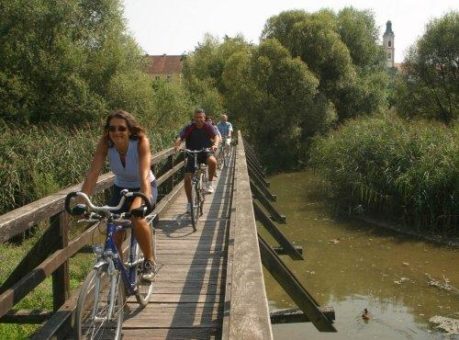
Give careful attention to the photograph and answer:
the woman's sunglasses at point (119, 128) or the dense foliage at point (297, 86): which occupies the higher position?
the dense foliage at point (297, 86)

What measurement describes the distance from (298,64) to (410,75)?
9.47 m

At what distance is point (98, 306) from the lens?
3453 millimetres

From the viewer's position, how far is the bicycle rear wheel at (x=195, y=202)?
763 centimetres

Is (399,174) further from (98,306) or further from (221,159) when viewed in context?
(98,306)

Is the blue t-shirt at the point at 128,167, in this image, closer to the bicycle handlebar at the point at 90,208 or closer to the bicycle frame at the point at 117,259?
the bicycle frame at the point at 117,259

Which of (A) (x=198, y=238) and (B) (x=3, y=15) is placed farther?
(B) (x=3, y=15)

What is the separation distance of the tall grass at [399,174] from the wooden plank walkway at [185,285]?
7.10 m

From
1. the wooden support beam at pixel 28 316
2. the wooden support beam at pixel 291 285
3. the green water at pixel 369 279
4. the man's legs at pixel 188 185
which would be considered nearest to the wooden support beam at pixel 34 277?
the wooden support beam at pixel 28 316

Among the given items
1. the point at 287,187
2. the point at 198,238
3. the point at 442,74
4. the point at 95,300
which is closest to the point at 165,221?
the point at 198,238

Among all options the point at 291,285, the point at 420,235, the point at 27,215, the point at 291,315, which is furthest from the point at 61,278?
the point at 420,235

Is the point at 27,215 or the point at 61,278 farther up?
the point at 27,215

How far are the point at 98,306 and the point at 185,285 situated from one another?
5.98 feet

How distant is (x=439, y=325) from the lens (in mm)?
8328

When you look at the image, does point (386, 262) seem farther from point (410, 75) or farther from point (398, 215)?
point (410, 75)
